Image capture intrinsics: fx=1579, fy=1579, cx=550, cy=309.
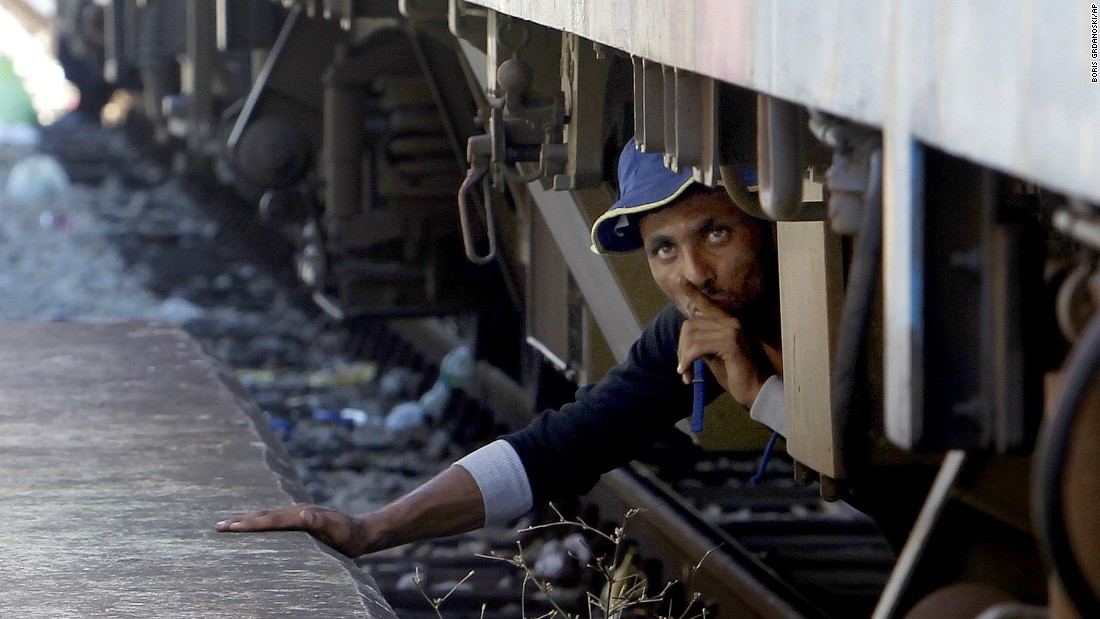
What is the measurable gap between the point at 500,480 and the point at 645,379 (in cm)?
35

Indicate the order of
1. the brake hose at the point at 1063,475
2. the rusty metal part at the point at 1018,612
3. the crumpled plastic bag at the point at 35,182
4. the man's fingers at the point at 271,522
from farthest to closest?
1. the crumpled plastic bag at the point at 35,182
2. the man's fingers at the point at 271,522
3. the rusty metal part at the point at 1018,612
4. the brake hose at the point at 1063,475

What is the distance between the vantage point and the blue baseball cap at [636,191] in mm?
2736

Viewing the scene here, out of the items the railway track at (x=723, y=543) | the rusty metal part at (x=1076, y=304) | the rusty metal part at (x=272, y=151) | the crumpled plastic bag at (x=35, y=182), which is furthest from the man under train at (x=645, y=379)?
the crumpled plastic bag at (x=35, y=182)

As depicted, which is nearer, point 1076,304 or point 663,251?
point 1076,304

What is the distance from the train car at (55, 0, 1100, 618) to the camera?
3.55 ft

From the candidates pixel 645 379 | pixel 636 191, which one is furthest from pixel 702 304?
pixel 645 379

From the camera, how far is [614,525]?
4957 mm

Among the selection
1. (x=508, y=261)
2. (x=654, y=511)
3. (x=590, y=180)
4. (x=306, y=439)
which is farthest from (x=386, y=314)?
(x=590, y=180)

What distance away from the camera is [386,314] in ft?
23.3

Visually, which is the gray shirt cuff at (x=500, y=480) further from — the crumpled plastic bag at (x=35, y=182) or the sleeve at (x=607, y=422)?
the crumpled plastic bag at (x=35, y=182)

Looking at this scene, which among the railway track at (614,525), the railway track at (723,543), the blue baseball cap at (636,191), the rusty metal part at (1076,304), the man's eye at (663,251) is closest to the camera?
the rusty metal part at (1076,304)

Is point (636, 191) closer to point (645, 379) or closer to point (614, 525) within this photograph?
point (645, 379)

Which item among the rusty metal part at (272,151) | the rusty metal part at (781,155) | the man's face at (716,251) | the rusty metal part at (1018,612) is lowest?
the rusty metal part at (1018,612)

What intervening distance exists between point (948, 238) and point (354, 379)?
681 cm
